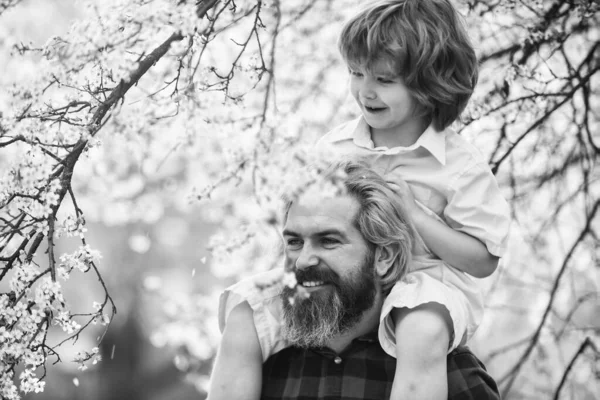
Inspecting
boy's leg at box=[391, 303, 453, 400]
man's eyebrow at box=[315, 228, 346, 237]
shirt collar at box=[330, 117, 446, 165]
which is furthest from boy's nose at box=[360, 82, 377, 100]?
boy's leg at box=[391, 303, 453, 400]

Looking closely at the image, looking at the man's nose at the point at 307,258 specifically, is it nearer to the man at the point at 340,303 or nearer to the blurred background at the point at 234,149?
the man at the point at 340,303

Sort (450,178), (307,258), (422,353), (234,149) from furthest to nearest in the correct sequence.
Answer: (450,178)
(307,258)
(422,353)
(234,149)

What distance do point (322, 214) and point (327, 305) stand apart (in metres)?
0.28

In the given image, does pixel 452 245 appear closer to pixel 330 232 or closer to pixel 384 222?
pixel 384 222

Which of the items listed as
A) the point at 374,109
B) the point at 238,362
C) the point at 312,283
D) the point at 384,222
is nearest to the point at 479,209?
the point at 384,222

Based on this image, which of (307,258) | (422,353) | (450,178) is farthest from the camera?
(450,178)

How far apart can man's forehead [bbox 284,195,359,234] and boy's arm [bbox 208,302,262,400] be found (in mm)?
308

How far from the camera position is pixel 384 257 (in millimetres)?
2543

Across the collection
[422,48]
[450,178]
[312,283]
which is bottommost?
[312,283]

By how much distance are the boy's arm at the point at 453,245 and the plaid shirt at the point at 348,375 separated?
307mm

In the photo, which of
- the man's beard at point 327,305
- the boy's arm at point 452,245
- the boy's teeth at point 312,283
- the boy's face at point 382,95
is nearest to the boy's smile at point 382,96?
the boy's face at point 382,95

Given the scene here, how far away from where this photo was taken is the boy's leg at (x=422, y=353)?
222 cm

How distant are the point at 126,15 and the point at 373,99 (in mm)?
884

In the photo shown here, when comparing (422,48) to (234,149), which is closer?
(234,149)
